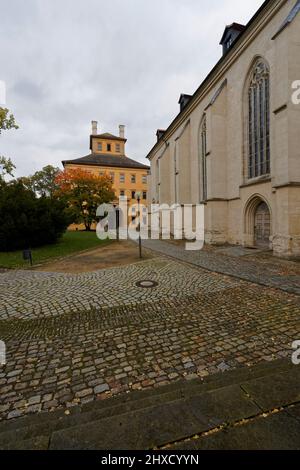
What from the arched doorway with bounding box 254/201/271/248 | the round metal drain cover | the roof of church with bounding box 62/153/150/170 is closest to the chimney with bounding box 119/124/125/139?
the roof of church with bounding box 62/153/150/170

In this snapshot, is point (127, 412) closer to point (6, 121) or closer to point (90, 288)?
point (90, 288)

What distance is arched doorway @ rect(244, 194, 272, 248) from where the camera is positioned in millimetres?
12992

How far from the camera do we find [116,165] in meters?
48.6

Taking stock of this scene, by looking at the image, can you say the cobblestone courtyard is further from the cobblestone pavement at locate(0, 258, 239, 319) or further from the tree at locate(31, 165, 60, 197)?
the tree at locate(31, 165, 60, 197)

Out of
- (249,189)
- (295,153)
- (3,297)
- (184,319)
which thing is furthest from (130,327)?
(249,189)

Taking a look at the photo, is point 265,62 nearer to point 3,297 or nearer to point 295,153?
point 295,153

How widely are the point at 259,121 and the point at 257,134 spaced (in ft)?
2.45

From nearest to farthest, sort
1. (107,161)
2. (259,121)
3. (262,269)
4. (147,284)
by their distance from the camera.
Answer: (147,284)
(262,269)
(259,121)
(107,161)

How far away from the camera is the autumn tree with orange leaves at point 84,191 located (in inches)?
1212

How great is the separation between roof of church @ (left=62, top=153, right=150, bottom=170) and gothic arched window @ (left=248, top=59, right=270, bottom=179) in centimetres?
3752

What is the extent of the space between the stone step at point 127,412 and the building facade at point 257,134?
9.82m

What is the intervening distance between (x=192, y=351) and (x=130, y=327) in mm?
1238

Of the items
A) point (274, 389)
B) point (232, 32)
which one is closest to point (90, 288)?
point (274, 389)

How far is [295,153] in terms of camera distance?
10305 mm
